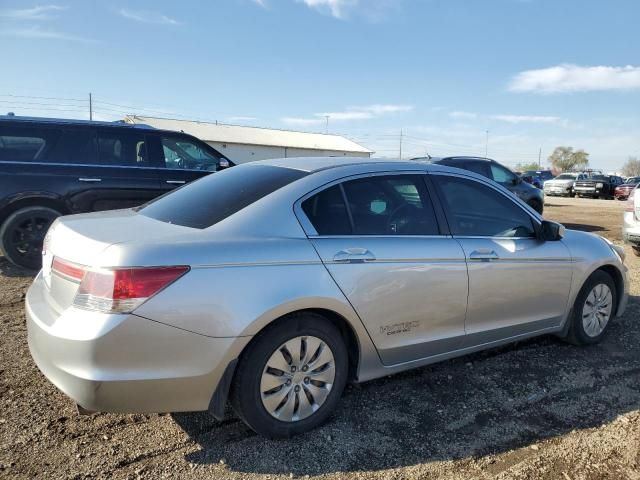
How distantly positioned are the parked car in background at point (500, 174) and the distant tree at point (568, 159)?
92725mm

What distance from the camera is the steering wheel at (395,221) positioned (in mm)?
3377

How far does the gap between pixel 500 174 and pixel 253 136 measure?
41.1 meters

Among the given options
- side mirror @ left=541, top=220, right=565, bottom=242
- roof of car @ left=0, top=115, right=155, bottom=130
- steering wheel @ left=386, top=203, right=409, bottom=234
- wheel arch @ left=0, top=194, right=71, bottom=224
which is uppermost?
roof of car @ left=0, top=115, right=155, bottom=130

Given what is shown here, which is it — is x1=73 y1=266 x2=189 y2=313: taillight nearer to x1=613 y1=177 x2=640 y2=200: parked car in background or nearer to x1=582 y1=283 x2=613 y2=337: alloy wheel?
x1=582 y1=283 x2=613 y2=337: alloy wheel

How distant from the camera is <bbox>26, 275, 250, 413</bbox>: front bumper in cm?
Answer: 241

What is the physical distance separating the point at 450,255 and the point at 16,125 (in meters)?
5.67

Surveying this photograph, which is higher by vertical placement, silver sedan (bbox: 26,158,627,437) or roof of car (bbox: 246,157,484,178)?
roof of car (bbox: 246,157,484,178)

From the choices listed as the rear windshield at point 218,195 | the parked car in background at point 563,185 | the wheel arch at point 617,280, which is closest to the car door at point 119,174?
the rear windshield at point 218,195

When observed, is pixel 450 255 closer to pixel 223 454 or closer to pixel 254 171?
pixel 254 171

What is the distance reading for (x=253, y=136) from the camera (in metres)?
50.7

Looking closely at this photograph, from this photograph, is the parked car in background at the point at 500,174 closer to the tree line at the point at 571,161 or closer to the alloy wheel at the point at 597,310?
the alloy wheel at the point at 597,310

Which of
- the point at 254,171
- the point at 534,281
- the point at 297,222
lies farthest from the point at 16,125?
the point at 534,281

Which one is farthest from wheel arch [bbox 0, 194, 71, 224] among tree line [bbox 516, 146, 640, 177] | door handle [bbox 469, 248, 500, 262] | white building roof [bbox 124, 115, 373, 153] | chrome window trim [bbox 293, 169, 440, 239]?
tree line [bbox 516, 146, 640, 177]

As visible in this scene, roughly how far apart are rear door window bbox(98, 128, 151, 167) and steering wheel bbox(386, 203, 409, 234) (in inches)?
190
